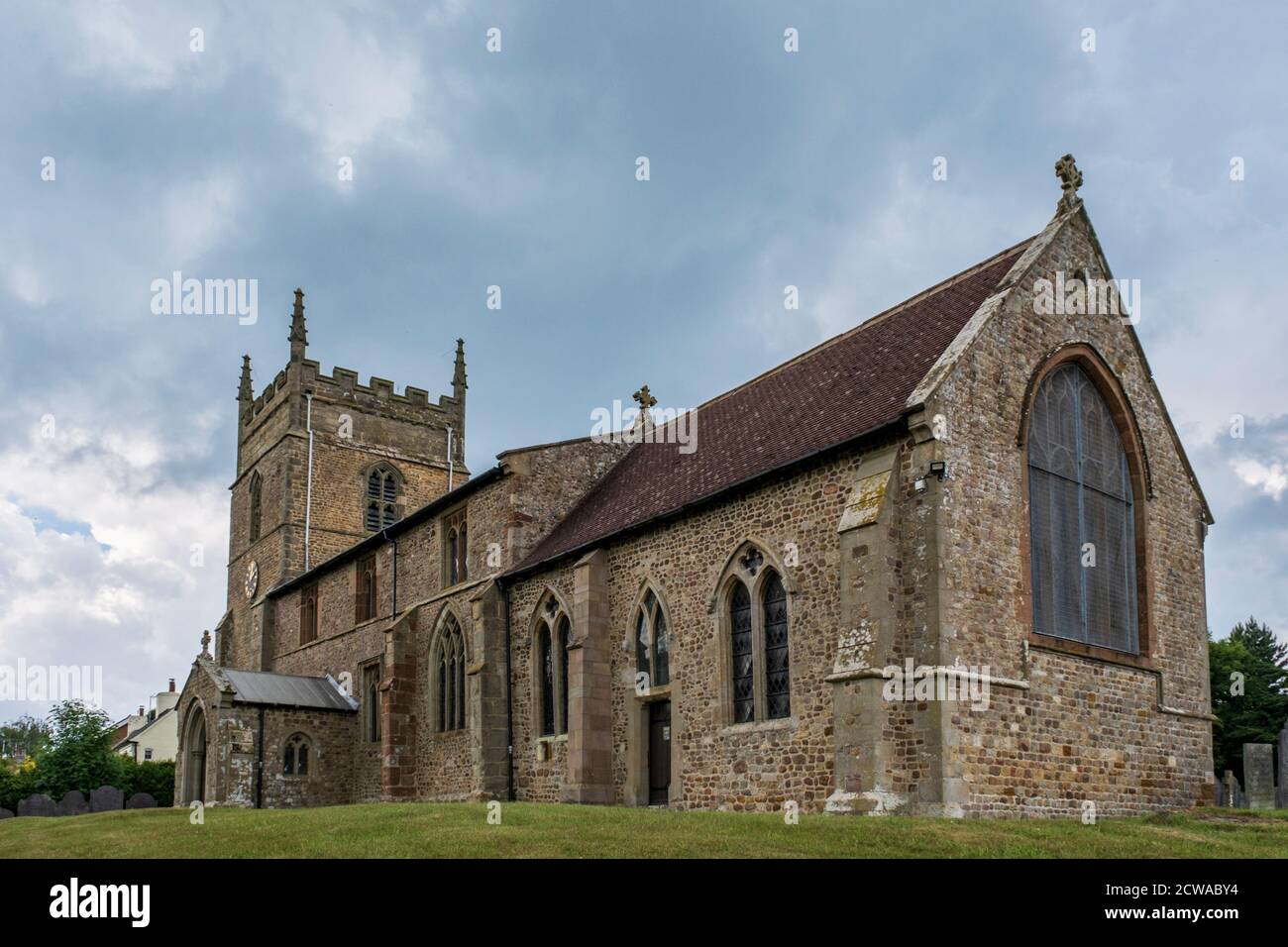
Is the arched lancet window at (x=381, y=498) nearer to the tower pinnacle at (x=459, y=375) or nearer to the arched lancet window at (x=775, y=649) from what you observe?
the tower pinnacle at (x=459, y=375)

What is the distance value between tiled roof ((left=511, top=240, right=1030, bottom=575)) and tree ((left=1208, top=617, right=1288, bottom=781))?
60.8ft

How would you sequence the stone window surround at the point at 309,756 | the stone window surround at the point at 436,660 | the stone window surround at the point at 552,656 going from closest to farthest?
the stone window surround at the point at 552,656 < the stone window surround at the point at 436,660 < the stone window surround at the point at 309,756

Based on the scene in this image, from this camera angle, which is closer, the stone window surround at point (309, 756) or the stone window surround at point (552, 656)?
the stone window surround at point (552, 656)

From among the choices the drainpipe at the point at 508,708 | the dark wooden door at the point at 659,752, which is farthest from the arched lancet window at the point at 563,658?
the dark wooden door at the point at 659,752

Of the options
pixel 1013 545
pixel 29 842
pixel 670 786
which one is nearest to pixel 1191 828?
pixel 1013 545

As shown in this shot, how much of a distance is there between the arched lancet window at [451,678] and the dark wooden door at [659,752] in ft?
24.0

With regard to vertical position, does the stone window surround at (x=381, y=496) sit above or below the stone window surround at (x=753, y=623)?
above

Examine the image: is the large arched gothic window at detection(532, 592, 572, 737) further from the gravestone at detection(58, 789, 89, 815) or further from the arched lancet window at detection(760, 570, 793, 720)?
the gravestone at detection(58, 789, 89, 815)

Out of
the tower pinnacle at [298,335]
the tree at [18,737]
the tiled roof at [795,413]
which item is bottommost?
the tree at [18,737]

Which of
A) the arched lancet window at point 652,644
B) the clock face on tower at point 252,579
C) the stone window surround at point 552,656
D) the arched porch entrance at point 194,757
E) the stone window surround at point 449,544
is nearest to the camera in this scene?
the arched lancet window at point 652,644

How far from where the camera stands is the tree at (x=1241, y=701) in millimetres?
37875

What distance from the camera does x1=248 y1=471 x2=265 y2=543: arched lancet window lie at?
156 ft

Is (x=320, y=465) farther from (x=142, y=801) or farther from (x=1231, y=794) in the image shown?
(x=1231, y=794)

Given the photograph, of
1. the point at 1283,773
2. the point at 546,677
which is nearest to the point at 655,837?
the point at 546,677
